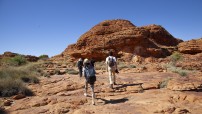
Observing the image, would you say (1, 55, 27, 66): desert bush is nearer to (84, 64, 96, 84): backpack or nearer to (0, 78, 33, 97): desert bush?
(0, 78, 33, 97): desert bush

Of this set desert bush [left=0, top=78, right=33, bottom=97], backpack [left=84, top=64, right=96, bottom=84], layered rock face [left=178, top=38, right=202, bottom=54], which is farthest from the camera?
layered rock face [left=178, top=38, right=202, bottom=54]

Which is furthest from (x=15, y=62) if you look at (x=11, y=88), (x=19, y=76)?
(x=11, y=88)

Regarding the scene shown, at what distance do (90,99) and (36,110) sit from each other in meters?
1.90

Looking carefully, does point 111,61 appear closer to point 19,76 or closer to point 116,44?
point 19,76

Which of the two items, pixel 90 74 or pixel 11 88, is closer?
pixel 90 74

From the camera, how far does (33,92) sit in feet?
35.4

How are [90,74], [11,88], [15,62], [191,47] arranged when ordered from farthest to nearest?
[191,47], [15,62], [11,88], [90,74]

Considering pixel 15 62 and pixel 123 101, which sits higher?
pixel 15 62

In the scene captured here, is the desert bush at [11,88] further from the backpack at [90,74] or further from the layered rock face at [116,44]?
the layered rock face at [116,44]

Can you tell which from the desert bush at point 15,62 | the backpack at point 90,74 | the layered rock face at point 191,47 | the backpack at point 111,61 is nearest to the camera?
the backpack at point 90,74

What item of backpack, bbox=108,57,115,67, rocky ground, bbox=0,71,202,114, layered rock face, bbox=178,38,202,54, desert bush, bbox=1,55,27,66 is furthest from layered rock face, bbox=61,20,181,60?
rocky ground, bbox=0,71,202,114

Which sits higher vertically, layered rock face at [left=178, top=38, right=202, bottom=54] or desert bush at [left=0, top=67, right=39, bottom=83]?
layered rock face at [left=178, top=38, right=202, bottom=54]

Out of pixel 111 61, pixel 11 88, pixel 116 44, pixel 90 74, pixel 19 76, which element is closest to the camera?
pixel 90 74

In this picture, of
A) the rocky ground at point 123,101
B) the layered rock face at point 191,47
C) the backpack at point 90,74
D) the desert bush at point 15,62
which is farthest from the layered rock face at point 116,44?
the backpack at point 90,74
